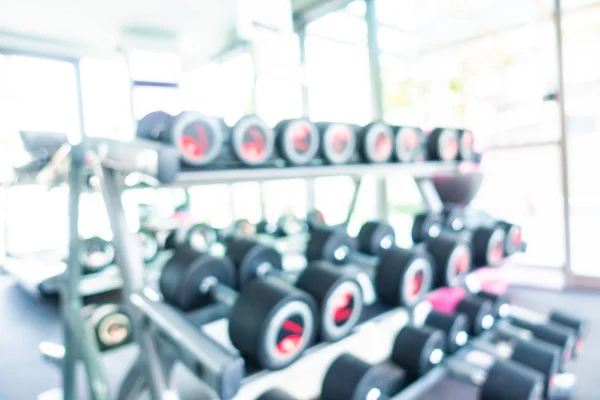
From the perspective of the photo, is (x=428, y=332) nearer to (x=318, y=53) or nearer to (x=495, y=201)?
(x=495, y=201)

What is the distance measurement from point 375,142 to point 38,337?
6.49 feet

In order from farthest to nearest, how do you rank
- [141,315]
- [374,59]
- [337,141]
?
[374,59], [337,141], [141,315]

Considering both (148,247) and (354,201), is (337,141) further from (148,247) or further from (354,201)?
(148,247)

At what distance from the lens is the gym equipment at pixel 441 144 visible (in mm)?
1446

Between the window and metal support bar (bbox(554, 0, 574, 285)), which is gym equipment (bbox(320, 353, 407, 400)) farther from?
the window

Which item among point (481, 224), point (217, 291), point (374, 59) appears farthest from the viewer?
point (374, 59)

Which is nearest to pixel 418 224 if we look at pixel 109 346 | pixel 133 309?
pixel 133 309

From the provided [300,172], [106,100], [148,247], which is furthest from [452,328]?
[106,100]

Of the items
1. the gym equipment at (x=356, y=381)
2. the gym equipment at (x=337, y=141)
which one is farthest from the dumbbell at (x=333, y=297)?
the gym equipment at (x=337, y=141)

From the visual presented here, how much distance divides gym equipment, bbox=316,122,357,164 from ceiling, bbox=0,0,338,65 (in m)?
1.95

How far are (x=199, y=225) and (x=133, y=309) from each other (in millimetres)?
1583

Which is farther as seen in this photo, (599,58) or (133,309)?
(599,58)

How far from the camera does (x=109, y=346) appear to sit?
1.49 m

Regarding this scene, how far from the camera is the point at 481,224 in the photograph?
155 cm
